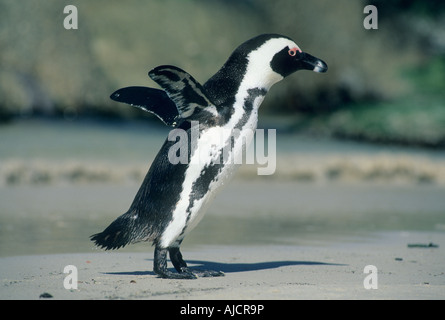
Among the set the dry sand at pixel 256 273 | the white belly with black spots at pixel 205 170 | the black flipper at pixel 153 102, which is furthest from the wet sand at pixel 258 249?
the black flipper at pixel 153 102

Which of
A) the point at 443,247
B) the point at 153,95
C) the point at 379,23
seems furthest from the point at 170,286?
Answer: the point at 379,23

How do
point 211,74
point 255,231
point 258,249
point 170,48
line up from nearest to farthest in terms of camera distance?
point 258,249 < point 255,231 < point 211,74 < point 170,48

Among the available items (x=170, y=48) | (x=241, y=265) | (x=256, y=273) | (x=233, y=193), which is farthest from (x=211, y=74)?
(x=256, y=273)

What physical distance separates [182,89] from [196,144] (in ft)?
1.49

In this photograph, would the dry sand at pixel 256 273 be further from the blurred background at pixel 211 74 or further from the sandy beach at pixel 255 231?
the blurred background at pixel 211 74

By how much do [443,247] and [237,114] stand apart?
3268 mm

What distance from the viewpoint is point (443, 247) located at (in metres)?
8.64

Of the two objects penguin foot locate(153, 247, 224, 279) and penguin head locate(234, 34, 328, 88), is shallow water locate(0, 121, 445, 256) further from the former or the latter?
penguin head locate(234, 34, 328, 88)

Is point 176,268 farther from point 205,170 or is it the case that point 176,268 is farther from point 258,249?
point 258,249

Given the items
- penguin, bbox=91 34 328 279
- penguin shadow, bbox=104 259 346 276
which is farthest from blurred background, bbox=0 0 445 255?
penguin, bbox=91 34 328 279

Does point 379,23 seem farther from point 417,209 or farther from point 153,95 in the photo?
point 153,95

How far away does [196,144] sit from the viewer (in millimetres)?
6535

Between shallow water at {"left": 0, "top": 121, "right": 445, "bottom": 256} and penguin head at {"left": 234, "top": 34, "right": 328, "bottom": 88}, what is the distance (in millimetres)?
2726

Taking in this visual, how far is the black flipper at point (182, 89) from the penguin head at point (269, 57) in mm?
500
